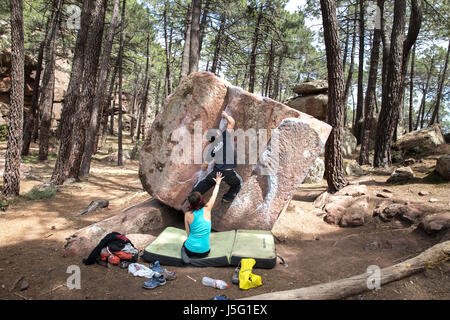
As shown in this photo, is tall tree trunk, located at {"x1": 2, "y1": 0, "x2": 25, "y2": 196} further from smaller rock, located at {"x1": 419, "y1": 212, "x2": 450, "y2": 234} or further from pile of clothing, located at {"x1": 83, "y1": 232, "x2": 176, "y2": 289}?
smaller rock, located at {"x1": 419, "y1": 212, "x2": 450, "y2": 234}

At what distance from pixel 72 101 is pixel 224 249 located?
27.3 ft

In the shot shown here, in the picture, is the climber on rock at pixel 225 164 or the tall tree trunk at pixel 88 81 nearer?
the climber on rock at pixel 225 164

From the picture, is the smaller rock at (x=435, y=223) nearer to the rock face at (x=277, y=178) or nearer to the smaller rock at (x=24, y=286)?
the rock face at (x=277, y=178)

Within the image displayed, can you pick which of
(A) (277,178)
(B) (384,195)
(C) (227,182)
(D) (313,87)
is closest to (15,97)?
(C) (227,182)

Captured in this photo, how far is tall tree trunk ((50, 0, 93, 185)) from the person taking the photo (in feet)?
30.1

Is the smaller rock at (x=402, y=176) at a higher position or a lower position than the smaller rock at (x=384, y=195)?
higher

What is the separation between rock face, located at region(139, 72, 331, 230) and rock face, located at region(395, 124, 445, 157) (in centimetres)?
707

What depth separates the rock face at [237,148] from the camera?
212 inches

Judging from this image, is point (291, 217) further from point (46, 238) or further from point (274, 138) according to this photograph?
point (46, 238)

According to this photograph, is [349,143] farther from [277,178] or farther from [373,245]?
[373,245]

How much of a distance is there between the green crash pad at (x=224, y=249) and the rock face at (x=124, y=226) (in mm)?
700

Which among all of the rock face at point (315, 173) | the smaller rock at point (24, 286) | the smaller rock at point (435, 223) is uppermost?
the rock face at point (315, 173)

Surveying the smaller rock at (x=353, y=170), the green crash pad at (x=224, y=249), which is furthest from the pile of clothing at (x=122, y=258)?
the smaller rock at (x=353, y=170)
